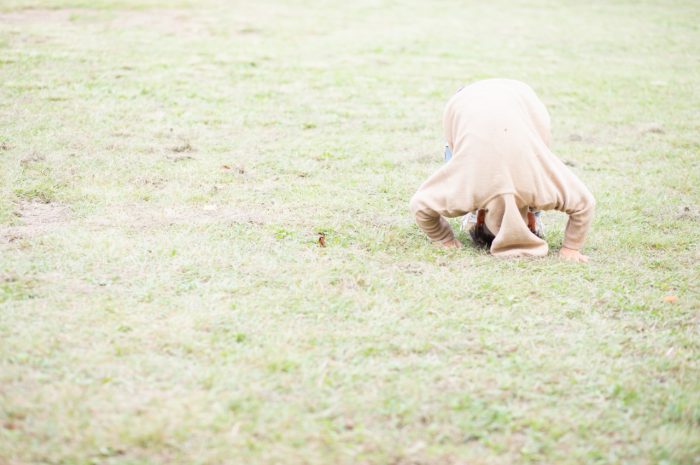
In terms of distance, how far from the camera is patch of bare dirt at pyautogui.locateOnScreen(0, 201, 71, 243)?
4293mm

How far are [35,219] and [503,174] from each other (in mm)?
3000

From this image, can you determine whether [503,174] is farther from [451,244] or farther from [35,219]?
[35,219]

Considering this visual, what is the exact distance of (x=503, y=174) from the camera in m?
3.91

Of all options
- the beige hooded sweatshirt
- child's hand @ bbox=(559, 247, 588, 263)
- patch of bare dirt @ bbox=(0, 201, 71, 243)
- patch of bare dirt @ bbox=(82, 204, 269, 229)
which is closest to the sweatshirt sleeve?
the beige hooded sweatshirt

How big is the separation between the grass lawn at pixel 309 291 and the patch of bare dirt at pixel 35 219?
0.02 metres

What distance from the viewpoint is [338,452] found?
8.39ft

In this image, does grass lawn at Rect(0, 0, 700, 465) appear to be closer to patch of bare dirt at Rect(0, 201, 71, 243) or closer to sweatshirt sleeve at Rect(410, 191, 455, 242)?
patch of bare dirt at Rect(0, 201, 71, 243)

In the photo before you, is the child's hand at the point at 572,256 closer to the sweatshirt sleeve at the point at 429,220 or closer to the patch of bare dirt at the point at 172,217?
the sweatshirt sleeve at the point at 429,220

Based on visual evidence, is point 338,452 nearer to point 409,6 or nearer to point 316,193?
point 316,193

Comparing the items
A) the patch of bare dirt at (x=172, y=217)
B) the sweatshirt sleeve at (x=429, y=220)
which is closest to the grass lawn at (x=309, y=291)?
the patch of bare dirt at (x=172, y=217)

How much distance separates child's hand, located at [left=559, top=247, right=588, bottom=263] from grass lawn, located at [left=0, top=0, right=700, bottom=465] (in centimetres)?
9

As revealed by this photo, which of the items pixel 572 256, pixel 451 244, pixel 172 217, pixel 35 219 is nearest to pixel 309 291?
pixel 451 244

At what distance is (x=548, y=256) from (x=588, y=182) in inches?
72.9

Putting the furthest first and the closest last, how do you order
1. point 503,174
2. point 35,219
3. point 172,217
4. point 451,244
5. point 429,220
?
point 172,217
point 35,219
point 451,244
point 429,220
point 503,174
